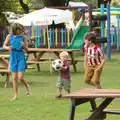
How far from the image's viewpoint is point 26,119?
9492mm

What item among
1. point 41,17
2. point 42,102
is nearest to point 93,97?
Result: point 42,102

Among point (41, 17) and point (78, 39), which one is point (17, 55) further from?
point (41, 17)

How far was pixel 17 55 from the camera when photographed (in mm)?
12297

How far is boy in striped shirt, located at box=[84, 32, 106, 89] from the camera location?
11945mm

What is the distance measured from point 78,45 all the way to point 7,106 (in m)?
10.5

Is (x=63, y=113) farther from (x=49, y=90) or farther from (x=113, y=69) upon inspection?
(x=113, y=69)

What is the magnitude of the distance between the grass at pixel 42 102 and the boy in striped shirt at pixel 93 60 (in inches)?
26.6

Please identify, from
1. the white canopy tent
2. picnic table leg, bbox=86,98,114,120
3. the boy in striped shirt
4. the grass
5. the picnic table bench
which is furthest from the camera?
the white canopy tent

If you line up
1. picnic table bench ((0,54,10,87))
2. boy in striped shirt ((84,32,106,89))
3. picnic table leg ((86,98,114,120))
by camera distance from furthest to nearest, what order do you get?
1. picnic table bench ((0,54,10,87))
2. boy in striped shirt ((84,32,106,89))
3. picnic table leg ((86,98,114,120))

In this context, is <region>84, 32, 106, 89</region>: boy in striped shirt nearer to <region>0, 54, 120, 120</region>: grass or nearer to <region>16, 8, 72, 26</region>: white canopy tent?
<region>0, 54, 120, 120</region>: grass

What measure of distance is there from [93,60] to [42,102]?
58.8 inches

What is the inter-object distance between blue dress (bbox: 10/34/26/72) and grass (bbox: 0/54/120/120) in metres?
0.68

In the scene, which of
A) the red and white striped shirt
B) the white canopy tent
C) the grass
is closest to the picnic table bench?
the grass

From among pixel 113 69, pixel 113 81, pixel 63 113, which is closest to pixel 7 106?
pixel 63 113
